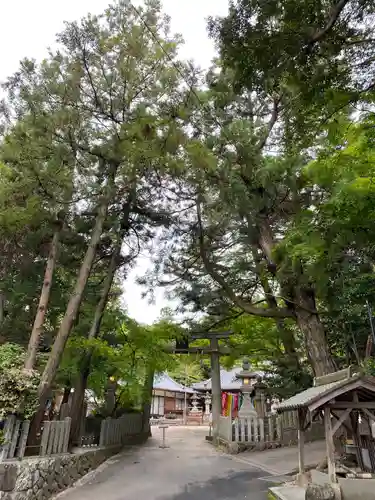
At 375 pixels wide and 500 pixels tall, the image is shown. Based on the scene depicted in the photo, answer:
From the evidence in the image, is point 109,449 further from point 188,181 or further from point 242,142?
point 242,142

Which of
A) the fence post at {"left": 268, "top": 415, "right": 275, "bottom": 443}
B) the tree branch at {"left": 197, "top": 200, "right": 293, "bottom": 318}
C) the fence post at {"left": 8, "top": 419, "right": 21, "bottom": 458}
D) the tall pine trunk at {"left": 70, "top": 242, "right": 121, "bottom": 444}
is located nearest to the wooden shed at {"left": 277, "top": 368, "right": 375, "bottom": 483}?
the tree branch at {"left": 197, "top": 200, "right": 293, "bottom": 318}

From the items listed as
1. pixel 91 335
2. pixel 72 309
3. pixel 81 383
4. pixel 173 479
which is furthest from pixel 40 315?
pixel 173 479

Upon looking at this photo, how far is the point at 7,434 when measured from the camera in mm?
6141

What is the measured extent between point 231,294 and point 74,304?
13.4 feet

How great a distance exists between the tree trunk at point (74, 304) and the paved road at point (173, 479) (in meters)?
2.21

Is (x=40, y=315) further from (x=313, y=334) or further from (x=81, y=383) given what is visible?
(x=313, y=334)

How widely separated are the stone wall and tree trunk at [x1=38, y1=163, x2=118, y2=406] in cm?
122

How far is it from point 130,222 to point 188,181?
3.21 meters

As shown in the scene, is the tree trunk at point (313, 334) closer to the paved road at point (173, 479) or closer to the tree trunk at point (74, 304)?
the paved road at point (173, 479)

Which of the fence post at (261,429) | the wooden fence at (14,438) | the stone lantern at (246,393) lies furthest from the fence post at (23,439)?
the fence post at (261,429)

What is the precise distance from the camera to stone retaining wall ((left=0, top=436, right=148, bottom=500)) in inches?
225

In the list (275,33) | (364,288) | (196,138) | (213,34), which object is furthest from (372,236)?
(196,138)

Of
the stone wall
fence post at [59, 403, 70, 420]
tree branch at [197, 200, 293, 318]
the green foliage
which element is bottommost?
the stone wall

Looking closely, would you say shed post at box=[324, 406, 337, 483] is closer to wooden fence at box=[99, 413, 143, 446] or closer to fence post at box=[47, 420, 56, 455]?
fence post at box=[47, 420, 56, 455]
